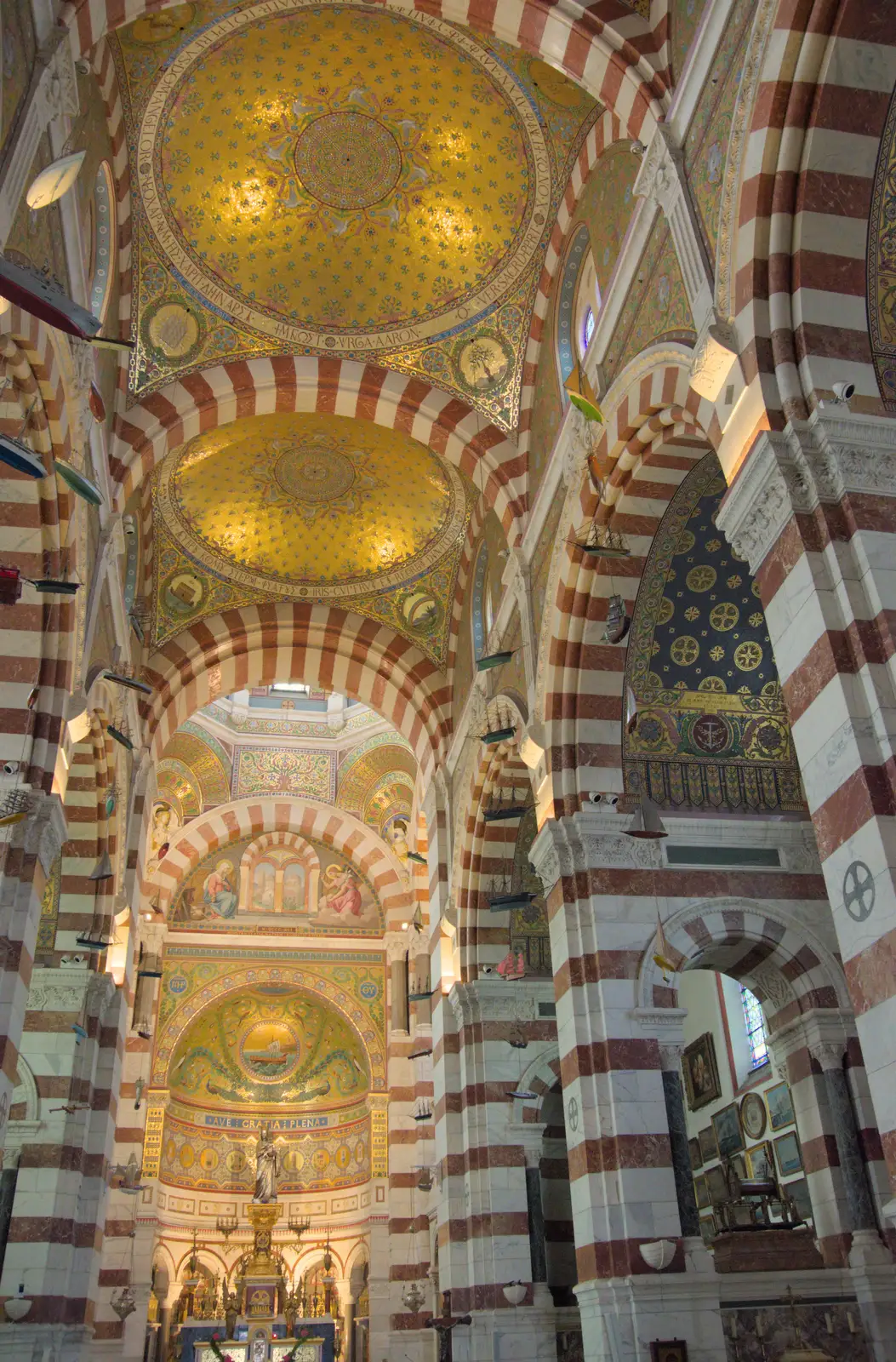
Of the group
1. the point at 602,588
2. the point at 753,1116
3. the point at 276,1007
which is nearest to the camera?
the point at 602,588

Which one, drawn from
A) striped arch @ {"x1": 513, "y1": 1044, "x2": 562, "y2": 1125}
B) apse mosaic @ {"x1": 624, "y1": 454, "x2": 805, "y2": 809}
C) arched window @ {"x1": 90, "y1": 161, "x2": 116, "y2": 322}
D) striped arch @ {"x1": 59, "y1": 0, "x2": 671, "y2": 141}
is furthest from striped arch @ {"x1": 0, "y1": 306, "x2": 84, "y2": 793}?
striped arch @ {"x1": 513, "y1": 1044, "x2": 562, "y2": 1125}

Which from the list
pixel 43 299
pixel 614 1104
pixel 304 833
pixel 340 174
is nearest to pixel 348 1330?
pixel 304 833

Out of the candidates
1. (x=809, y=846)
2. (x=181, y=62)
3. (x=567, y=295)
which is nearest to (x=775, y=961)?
(x=809, y=846)

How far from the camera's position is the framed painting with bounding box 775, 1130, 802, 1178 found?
13.3 metres

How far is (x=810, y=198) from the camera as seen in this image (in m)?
6.55

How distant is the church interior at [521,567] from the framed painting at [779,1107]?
0.06 meters

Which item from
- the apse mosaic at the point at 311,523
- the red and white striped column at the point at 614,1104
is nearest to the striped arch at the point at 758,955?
the red and white striped column at the point at 614,1104

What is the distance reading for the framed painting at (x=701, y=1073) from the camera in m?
16.1

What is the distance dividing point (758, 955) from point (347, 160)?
8857 mm

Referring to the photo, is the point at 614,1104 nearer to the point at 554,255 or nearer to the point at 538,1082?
the point at 538,1082

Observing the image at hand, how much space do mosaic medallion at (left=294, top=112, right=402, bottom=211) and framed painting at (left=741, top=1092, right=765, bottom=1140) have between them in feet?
38.1

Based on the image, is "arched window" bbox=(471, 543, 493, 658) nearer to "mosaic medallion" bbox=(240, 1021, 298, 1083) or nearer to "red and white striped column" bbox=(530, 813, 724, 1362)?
"red and white striped column" bbox=(530, 813, 724, 1362)

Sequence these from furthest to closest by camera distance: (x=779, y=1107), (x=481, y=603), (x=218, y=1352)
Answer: (x=218, y=1352), (x=481, y=603), (x=779, y=1107)

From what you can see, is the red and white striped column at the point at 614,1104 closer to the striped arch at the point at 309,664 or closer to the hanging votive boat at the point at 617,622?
the hanging votive boat at the point at 617,622
